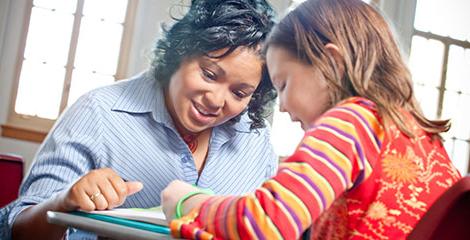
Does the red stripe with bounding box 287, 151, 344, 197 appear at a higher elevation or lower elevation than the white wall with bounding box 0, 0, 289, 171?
lower

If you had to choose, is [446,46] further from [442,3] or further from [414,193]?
[414,193]

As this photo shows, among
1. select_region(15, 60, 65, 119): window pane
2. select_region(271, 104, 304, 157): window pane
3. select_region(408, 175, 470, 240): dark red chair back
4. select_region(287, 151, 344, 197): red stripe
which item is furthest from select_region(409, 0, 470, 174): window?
select_region(408, 175, 470, 240): dark red chair back

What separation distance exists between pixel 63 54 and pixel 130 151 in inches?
204

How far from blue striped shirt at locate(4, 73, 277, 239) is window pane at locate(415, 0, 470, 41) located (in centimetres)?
614

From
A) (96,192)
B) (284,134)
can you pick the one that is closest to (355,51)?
(96,192)

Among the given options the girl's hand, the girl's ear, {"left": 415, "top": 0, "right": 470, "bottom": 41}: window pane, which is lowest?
the girl's hand

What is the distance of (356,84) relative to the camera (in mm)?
1059

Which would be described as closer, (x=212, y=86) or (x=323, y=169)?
(x=323, y=169)

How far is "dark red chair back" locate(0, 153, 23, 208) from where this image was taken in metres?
2.43

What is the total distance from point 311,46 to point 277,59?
0.08m

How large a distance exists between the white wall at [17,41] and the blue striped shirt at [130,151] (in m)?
4.65

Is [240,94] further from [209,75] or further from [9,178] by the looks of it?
[9,178]

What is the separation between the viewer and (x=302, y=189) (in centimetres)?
87

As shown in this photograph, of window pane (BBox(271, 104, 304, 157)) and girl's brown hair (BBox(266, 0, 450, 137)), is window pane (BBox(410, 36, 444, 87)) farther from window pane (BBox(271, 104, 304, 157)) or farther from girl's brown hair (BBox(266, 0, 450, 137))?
girl's brown hair (BBox(266, 0, 450, 137))
